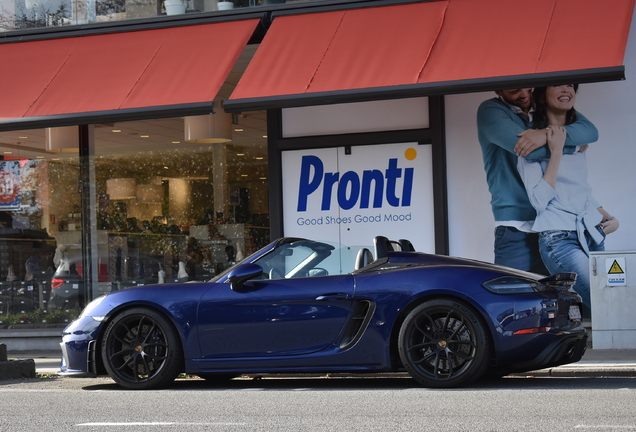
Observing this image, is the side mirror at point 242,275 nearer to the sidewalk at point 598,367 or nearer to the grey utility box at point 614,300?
the sidewalk at point 598,367

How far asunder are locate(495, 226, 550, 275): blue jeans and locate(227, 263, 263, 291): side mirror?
5279mm

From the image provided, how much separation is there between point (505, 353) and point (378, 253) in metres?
1.38

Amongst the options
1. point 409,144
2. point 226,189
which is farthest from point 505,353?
point 226,189

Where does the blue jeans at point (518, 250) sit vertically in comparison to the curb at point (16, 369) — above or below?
above

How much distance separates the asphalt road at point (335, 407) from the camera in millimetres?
5316

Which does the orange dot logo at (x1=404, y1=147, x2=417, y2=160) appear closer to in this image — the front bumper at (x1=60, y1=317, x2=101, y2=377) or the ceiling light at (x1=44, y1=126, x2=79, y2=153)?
the ceiling light at (x1=44, y1=126, x2=79, y2=153)

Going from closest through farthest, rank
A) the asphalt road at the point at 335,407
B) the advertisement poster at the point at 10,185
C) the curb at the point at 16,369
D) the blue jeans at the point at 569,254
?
the asphalt road at the point at 335,407
the curb at the point at 16,369
the blue jeans at the point at 569,254
the advertisement poster at the point at 10,185

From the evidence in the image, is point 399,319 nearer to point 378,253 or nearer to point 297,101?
point 378,253

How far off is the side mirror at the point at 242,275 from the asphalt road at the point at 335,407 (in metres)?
0.88

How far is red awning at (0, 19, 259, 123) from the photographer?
11523mm

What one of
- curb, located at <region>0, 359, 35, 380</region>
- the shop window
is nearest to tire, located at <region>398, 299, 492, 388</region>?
curb, located at <region>0, 359, 35, 380</region>

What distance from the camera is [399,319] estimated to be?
22.7ft

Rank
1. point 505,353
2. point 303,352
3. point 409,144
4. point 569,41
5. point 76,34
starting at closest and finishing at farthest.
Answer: point 505,353, point 303,352, point 569,41, point 409,144, point 76,34

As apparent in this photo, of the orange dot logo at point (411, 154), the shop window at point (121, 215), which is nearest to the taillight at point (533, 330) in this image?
the orange dot logo at point (411, 154)
